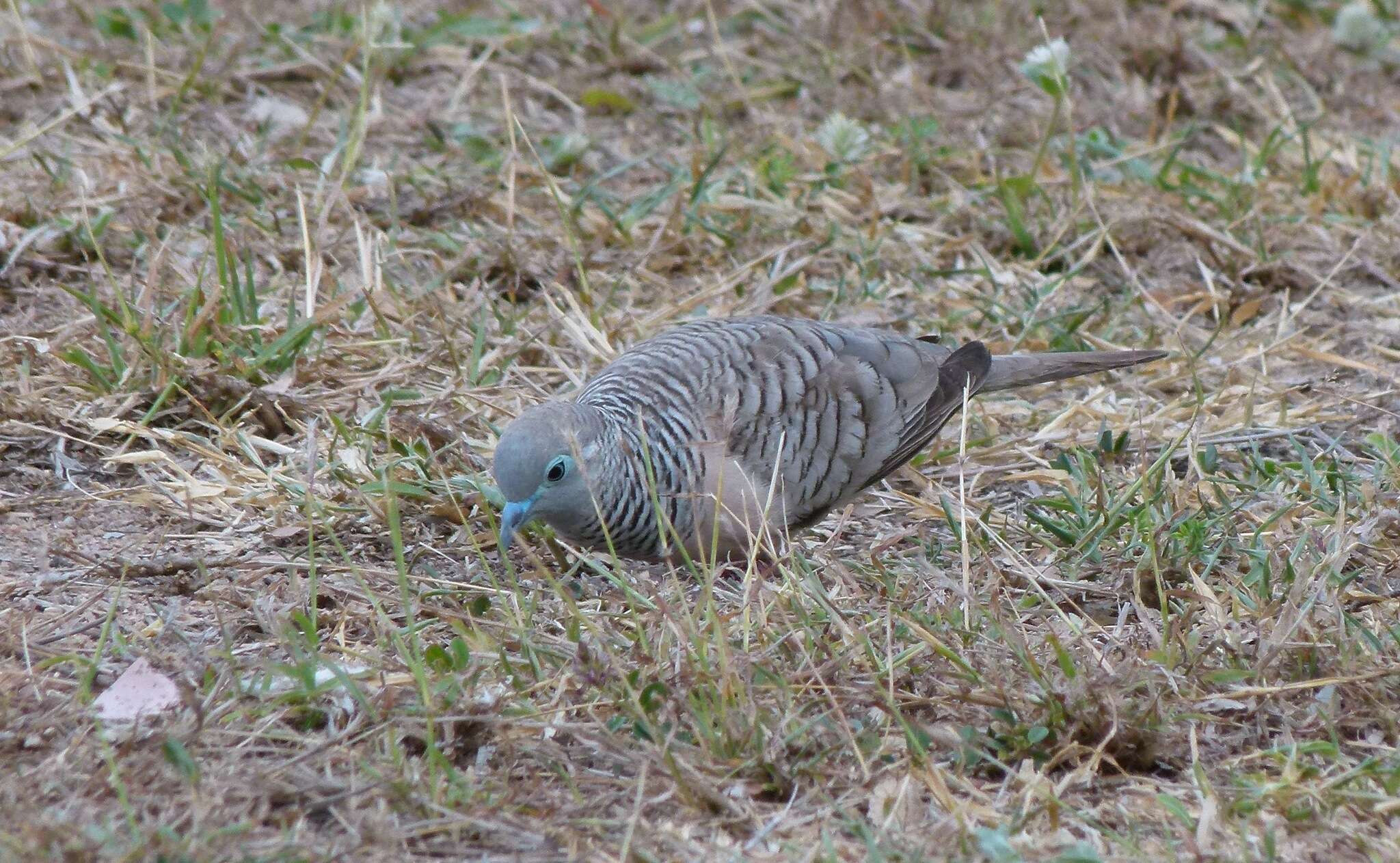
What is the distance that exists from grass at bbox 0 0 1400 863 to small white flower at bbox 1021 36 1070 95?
27 millimetres

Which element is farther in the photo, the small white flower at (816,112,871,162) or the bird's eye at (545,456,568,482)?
the small white flower at (816,112,871,162)

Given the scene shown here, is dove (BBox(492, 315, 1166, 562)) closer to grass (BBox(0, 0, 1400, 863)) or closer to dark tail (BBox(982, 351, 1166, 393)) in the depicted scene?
dark tail (BBox(982, 351, 1166, 393))

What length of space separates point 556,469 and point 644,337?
1645mm

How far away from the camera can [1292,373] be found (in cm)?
541

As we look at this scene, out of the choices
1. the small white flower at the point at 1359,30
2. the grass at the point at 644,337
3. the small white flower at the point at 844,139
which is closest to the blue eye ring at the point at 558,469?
the grass at the point at 644,337

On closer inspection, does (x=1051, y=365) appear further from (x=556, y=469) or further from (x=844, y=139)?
(x=844, y=139)

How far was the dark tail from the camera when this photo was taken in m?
4.82

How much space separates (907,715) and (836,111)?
4236 millimetres

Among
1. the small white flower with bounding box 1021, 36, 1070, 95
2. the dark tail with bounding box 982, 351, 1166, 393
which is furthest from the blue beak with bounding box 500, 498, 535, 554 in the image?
the small white flower with bounding box 1021, 36, 1070, 95

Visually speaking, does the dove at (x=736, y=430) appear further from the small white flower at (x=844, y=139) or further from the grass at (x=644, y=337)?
the small white flower at (x=844, y=139)

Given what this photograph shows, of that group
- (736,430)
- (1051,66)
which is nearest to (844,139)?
(1051,66)

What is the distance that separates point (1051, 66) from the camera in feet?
18.6

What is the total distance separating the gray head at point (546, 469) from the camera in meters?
3.75

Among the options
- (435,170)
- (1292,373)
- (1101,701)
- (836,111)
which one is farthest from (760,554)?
(836,111)
